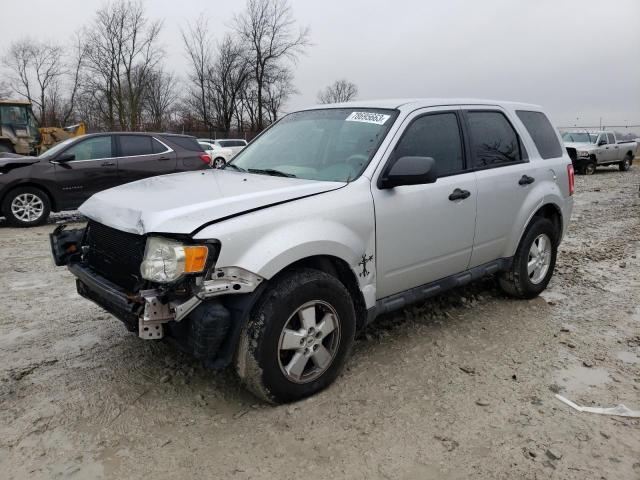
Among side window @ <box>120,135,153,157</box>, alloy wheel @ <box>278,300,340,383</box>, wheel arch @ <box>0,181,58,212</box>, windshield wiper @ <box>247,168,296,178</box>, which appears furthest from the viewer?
side window @ <box>120,135,153,157</box>

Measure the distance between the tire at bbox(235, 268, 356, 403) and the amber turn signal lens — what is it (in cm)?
41

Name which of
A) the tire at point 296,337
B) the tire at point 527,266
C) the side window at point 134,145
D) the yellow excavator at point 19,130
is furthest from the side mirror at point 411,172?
the yellow excavator at point 19,130

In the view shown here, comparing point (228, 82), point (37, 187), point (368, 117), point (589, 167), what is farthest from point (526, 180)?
point (228, 82)

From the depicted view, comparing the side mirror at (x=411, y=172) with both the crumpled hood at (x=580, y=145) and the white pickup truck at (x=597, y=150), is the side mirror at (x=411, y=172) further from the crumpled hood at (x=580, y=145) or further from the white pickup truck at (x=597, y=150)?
the crumpled hood at (x=580, y=145)

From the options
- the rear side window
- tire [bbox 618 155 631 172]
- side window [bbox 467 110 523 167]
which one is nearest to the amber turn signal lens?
side window [bbox 467 110 523 167]

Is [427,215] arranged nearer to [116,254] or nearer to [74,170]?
[116,254]

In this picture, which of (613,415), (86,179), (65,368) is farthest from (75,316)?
(86,179)

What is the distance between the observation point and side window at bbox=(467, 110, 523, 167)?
415 cm

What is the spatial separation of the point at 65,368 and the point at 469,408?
2671 mm

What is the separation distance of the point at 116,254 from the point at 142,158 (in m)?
6.99

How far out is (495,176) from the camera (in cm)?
418

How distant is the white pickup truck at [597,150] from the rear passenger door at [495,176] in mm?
16580

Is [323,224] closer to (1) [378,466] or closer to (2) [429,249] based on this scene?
(2) [429,249]

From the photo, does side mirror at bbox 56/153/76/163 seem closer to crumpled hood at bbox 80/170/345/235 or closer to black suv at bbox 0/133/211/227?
black suv at bbox 0/133/211/227
